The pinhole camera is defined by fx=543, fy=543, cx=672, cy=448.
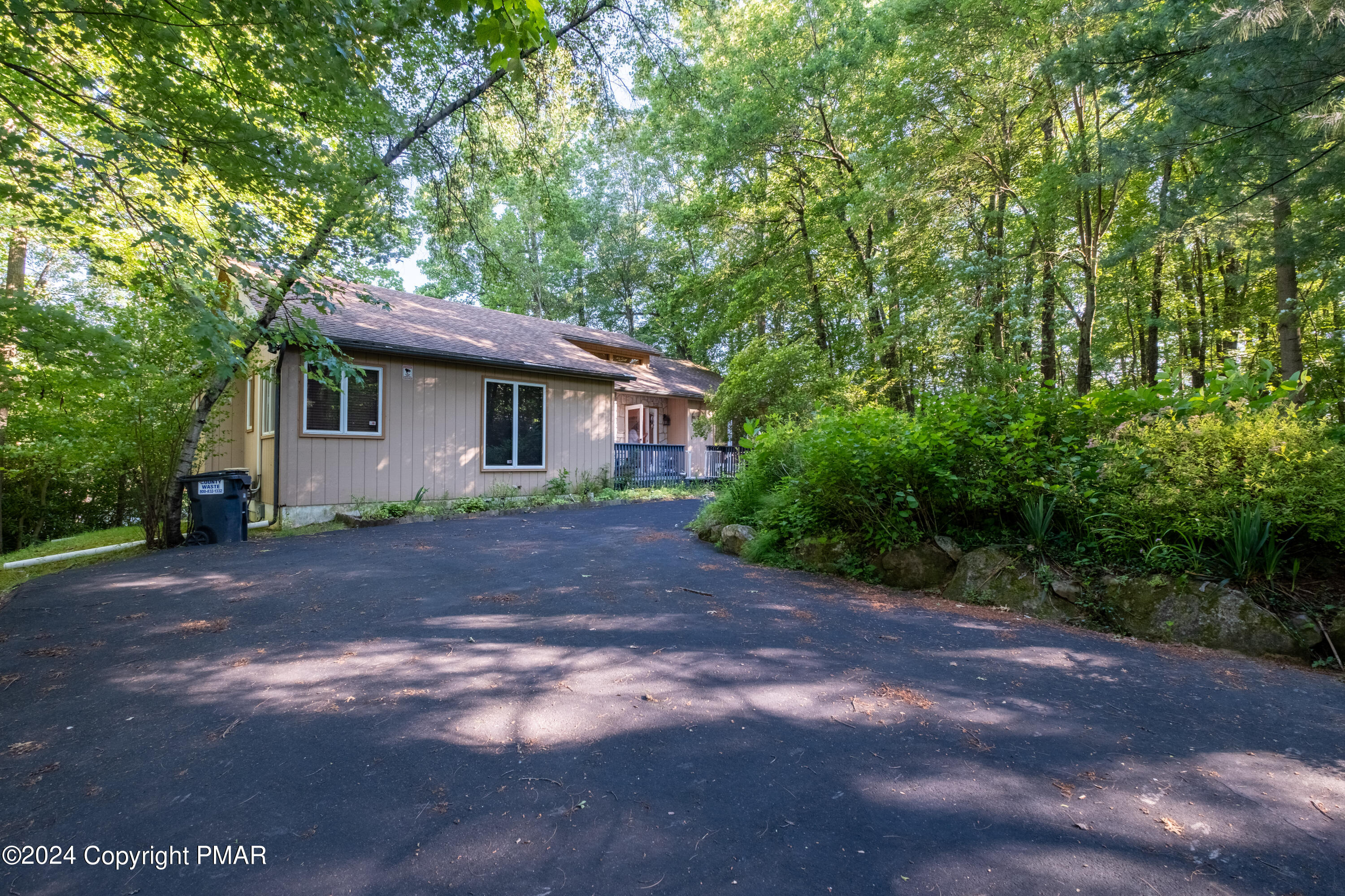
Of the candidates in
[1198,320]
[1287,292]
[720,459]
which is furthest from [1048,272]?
[720,459]

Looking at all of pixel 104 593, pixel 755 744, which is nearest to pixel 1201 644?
pixel 755 744

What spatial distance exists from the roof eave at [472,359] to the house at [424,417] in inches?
1.2

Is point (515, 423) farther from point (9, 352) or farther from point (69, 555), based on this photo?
point (9, 352)

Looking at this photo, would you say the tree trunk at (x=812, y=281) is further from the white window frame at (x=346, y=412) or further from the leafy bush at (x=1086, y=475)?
the white window frame at (x=346, y=412)

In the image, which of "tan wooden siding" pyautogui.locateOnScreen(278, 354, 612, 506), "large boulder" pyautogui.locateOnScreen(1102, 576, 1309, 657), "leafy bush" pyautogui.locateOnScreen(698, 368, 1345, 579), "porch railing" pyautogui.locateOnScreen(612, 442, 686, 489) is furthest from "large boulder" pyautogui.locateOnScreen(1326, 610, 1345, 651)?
"porch railing" pyautogui.locateOnScreen(612, 442, 686, 489)

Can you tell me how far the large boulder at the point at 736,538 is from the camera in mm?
6453

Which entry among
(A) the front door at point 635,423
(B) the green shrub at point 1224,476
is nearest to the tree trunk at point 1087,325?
(B) the green shrub at point 1224,476

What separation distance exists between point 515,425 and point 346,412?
3.15 metres

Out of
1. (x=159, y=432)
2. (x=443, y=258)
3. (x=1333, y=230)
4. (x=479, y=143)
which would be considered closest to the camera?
(x=1333, y=230)

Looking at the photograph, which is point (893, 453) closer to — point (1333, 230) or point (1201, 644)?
point (1201, 644)

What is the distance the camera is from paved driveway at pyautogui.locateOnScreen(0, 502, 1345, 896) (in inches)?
62.8

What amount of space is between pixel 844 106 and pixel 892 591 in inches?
553

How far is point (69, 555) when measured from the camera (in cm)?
655

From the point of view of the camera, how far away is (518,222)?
1011 inches
